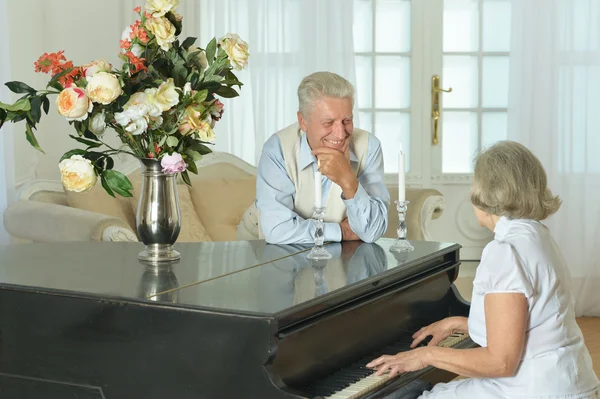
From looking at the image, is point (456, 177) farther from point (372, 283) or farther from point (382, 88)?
point (372, 283)

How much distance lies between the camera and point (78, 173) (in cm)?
240

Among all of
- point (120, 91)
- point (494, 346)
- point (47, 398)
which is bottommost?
point (47, 398)

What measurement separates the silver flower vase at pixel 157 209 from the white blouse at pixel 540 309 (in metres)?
0.87

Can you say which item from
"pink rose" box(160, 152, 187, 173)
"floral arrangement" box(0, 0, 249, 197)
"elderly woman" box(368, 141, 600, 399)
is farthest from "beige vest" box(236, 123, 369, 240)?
"elderly woman" box(368, 141, 600, 399)

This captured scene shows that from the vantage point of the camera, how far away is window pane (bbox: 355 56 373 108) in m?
6.58

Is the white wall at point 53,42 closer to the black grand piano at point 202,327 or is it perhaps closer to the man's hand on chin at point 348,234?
the man's hand on chin at point 348,234

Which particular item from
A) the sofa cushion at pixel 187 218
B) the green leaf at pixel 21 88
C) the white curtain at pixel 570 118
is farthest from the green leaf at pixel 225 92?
the white curtain at pixel 570 118

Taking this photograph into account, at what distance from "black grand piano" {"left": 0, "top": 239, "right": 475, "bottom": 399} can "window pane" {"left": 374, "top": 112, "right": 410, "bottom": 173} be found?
4.06 m

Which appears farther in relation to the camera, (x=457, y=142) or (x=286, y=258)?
(x=457, y=142)

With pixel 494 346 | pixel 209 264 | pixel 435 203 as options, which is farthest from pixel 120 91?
pixel 435 203

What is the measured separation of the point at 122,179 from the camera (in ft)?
8.16

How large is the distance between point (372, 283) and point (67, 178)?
0.84 meters

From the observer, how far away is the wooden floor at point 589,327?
4777mm

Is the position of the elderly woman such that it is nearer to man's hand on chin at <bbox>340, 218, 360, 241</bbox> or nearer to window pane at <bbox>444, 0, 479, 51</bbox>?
man's hand on chin at <bbox>340, 218, 360, 241</bbox>
